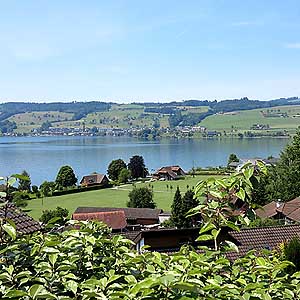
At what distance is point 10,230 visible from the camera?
1.68 metres

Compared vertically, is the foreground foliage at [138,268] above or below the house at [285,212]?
above

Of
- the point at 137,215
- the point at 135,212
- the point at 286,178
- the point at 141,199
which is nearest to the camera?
the point at 286,178

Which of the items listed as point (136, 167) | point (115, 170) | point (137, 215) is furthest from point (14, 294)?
point (136, 167)

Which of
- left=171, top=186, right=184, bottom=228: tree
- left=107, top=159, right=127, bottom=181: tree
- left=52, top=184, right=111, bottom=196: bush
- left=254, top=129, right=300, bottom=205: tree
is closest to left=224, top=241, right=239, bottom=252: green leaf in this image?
left=171, top=186, right=184, bottom=228: tree

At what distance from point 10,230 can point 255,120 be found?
178123 millimetres

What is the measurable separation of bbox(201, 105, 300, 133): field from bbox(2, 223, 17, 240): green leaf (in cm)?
15334

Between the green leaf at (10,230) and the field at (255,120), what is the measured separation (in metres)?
153

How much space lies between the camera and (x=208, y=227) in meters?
1.93

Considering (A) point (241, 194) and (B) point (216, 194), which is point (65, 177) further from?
(A) point (241, 194)

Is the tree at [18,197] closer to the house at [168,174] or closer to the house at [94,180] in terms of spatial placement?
the house at [94,180]

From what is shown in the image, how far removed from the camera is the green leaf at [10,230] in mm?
1674

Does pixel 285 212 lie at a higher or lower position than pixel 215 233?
lower

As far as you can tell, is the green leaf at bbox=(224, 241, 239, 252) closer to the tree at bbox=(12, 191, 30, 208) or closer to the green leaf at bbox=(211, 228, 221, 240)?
the green leaf at bbox=(211, 228, 221, 240)

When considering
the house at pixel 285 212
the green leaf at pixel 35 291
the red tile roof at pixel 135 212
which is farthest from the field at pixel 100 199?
the green leaf at pixel 35 291
